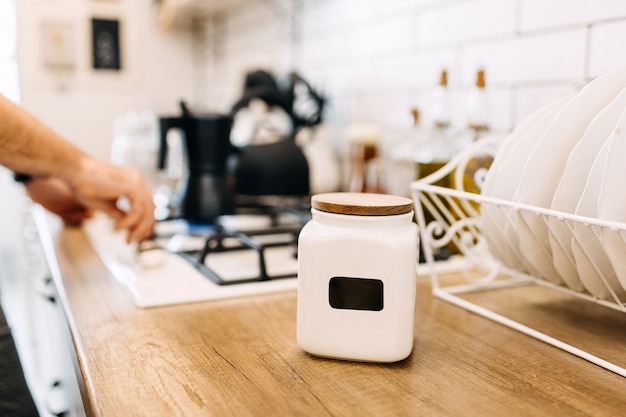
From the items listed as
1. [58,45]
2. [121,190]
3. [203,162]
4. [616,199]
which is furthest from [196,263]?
[58,45]

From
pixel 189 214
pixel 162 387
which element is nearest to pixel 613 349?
pixel 162 387

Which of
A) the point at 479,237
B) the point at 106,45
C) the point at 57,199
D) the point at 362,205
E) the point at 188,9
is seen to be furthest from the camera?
the point at 106,45

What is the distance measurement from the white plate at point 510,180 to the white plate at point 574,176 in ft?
0.19

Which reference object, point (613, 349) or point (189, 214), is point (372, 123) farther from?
point (613, 349)

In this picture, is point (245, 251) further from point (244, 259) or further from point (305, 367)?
point (305, 367)

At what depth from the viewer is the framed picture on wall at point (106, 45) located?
2668mm

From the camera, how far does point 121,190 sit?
40.0 inches

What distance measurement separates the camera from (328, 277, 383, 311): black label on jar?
54cm

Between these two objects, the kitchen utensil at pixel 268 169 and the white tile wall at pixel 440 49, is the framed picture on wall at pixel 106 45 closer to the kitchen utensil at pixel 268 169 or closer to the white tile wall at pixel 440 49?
the white tile wall at pixel 440 49

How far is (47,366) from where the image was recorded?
130 centimetres

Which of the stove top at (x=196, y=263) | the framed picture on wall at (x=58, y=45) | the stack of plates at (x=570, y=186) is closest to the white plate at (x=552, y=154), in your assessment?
the stack of plates at (x=570, y=186)

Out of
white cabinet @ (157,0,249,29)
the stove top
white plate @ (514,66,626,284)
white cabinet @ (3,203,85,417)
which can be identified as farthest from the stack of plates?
white cabinet @ (157,0,249,29)

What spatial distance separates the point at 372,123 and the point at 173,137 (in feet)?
2.14

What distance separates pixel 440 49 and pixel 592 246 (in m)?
0.68
